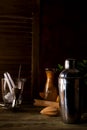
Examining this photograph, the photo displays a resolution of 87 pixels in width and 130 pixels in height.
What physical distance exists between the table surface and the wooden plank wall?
0.96 ft

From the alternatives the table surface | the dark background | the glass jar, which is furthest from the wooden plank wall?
the glass jar

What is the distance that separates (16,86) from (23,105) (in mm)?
131

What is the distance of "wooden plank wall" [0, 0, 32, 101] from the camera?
159 centimetres

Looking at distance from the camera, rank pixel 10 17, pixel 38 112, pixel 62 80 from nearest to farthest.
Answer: pixel 62 80 → pixel 38 112 → pixel 10 17

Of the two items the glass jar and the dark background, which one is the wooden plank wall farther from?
the glass jar

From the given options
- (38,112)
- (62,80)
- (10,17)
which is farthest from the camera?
(10,17)

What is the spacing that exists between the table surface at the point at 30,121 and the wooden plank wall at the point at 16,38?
293mm

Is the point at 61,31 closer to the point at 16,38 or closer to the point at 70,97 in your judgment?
the point at 16,38

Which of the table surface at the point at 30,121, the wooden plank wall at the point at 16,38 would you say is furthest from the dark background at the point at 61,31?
the table surface at the point at 30,121

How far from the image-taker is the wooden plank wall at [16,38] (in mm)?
1587

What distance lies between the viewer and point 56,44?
65.6 inches

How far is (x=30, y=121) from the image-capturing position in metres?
1.17

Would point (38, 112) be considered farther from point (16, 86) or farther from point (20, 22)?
point (20, 22)

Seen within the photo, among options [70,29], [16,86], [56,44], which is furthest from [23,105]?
[70,29]
